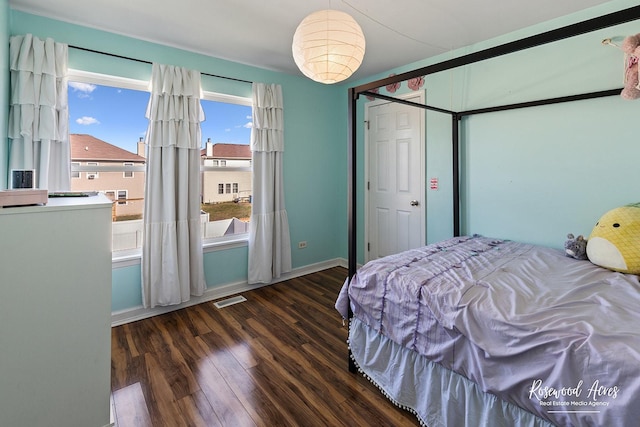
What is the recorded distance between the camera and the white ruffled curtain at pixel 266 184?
3.29 metres

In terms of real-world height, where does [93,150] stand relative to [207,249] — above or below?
above

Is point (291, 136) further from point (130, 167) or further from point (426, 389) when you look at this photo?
point (426, 389)

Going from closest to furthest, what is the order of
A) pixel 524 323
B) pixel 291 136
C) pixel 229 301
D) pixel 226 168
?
pixel 524 323, pixel 229 301, pixel 226 168, pixel 291 136

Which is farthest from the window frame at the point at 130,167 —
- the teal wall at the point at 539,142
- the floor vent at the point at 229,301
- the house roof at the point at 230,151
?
the teal wall at the point at 539,142

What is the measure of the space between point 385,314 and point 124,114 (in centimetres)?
280

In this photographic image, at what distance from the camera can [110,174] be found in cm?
264

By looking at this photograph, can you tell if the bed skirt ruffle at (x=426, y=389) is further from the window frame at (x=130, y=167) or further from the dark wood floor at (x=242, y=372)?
the window frame at (x=130, y=167)

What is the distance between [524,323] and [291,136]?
3.07 m

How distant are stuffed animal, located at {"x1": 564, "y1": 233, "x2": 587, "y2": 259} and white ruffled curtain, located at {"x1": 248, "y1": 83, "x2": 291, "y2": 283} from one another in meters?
2.66

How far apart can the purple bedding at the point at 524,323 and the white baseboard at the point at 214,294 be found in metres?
1.73

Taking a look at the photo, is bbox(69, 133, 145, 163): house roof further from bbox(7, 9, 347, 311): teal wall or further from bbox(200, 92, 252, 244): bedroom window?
bbox(200, 92, 252, 244): bedroom window

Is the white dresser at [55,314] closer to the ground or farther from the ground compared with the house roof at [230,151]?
closer to the ground

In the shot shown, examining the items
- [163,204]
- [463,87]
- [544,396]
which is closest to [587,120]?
[463,87]

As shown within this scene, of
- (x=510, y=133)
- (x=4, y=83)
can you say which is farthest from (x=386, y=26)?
(x=4, y=83)
